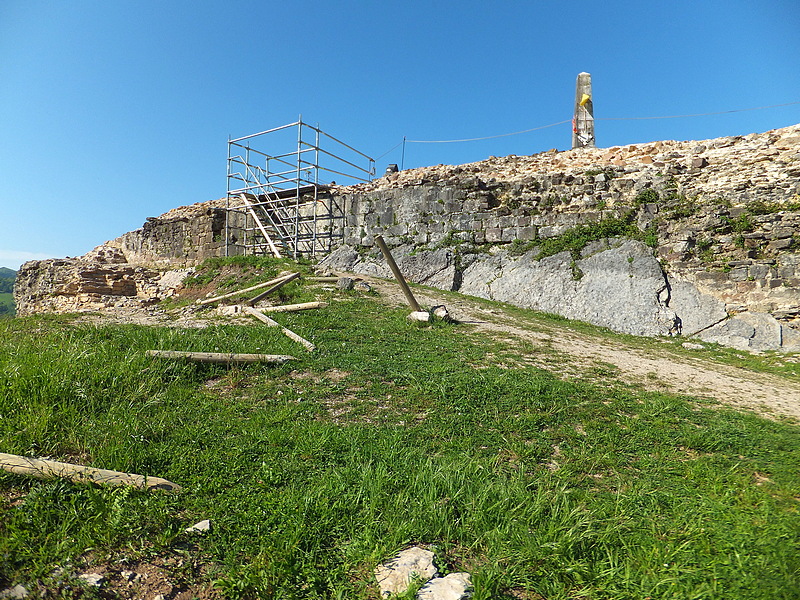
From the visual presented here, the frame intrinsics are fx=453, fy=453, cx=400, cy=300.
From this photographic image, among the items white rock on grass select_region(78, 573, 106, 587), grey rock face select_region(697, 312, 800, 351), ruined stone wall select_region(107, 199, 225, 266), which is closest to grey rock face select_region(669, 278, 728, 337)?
grey rock face select_region(697, 312, 800, 351)

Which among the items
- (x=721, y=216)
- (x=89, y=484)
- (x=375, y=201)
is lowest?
(x=89, y=484)

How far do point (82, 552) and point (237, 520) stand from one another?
0.75 meters

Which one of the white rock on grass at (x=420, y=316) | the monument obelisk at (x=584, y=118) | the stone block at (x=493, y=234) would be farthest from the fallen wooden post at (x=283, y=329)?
the monument obelisk at (x=584, y=118)

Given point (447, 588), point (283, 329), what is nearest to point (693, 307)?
point (283, 329)

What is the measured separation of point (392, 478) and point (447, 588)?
937 millimetres

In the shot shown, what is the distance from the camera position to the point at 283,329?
703 cm

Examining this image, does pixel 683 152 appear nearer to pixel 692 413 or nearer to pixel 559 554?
pixel 692 413

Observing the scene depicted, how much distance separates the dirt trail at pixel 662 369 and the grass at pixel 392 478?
73cm

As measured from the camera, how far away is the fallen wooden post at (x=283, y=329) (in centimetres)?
627

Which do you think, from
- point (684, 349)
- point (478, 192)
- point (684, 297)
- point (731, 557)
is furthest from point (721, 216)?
point (731, 557)

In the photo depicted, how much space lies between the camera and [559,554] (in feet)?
8.20

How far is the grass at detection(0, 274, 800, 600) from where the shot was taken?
237 centimetres

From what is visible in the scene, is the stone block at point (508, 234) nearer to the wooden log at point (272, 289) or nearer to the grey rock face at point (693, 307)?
the grey rock face at point (693, 307)

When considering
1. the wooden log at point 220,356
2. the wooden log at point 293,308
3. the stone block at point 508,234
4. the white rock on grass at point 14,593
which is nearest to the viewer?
the white rock on grass at point 14,593
